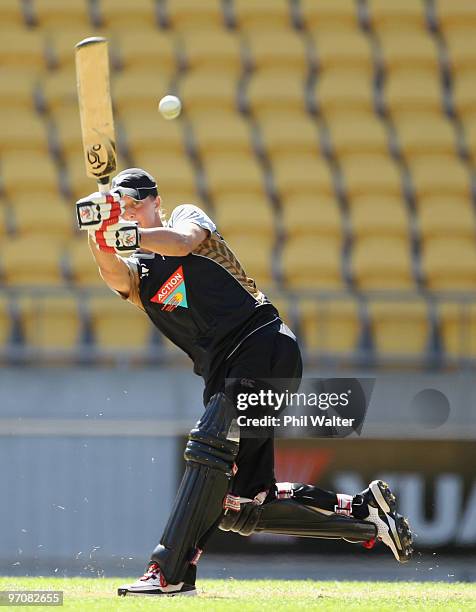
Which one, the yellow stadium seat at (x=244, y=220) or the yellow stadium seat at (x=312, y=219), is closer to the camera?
the yellow stadium seat at (x=244, y=220)

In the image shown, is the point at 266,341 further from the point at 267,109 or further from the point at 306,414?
the point at 267,109

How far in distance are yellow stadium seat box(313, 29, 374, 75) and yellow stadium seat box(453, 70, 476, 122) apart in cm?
104

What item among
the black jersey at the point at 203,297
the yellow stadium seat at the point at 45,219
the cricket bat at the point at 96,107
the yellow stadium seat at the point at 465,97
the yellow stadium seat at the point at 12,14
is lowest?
the black jersey at the point at 203,297

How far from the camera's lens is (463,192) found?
12539mm

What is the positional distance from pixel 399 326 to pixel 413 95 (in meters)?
4.30

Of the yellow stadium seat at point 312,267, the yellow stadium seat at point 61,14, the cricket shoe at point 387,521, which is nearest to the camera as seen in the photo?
the cricket shoe at point 387,521

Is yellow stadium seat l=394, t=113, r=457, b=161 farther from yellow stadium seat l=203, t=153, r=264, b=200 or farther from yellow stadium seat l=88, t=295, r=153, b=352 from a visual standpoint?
yellow stadium seat l=88, t=295, r=153, b=352

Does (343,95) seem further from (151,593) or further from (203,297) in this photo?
(151,593)

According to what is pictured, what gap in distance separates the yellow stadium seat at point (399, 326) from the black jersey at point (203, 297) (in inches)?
186

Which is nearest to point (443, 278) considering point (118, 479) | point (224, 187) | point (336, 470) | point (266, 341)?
point (224, 187)

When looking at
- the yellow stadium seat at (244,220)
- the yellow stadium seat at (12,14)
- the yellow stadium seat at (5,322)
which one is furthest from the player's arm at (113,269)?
the yellow stadium seat at (12,14)

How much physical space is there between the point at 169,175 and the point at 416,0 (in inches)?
181

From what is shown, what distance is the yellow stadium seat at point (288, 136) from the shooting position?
12820 millimetres

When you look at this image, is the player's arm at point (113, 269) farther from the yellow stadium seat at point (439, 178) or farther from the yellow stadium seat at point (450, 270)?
the yellow stadium seat at point (439, 178)
